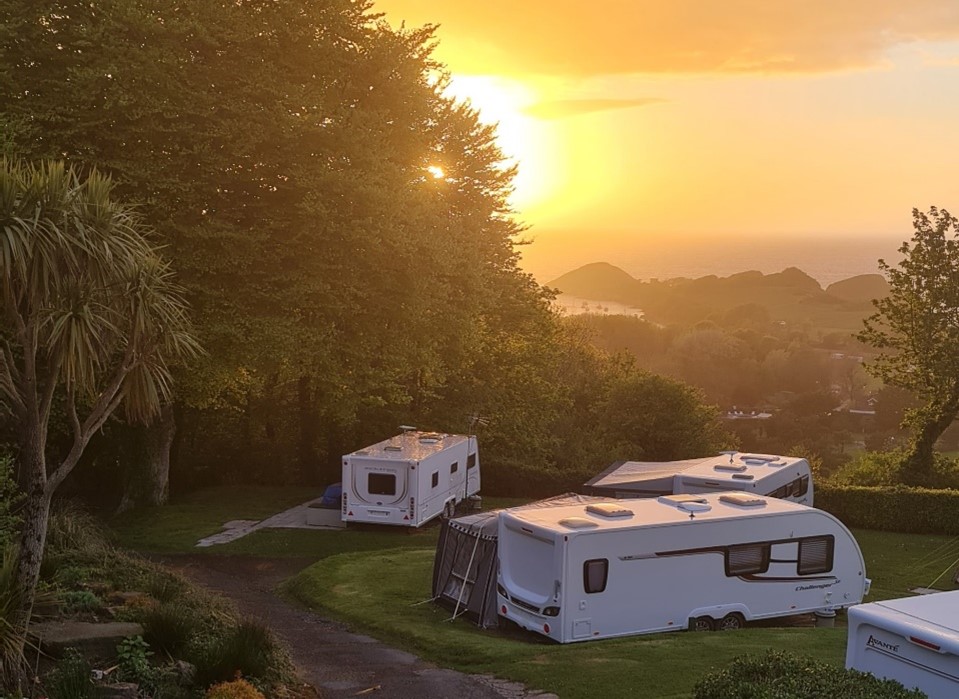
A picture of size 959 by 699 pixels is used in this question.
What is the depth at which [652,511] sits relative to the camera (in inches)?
602

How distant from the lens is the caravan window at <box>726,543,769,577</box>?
1501cm

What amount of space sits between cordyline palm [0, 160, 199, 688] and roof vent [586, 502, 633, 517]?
25.0 feet

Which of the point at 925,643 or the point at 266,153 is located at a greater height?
the point at 266,153

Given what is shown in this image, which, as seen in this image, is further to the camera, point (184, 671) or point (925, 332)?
point (925, 332)

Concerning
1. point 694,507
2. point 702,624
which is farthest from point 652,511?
point 702,624

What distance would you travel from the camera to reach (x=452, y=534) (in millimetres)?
16453

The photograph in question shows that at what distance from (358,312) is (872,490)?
16.0 m

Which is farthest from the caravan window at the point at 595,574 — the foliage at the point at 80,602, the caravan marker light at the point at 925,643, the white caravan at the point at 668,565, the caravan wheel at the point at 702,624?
the foliage at the point at 80,602

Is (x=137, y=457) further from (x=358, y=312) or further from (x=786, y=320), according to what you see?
(x=786, y=320)

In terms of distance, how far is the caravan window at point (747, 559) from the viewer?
15008mm

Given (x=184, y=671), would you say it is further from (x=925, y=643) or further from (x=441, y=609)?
(x=441, y=609)

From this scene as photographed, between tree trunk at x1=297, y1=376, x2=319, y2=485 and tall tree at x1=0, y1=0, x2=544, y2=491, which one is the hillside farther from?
tall tree at x1=0, y1=0, x2=544, y2=491

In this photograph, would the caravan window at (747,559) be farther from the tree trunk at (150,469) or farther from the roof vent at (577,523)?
the tree trunk at (150,469)

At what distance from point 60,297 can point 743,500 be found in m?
12.0
